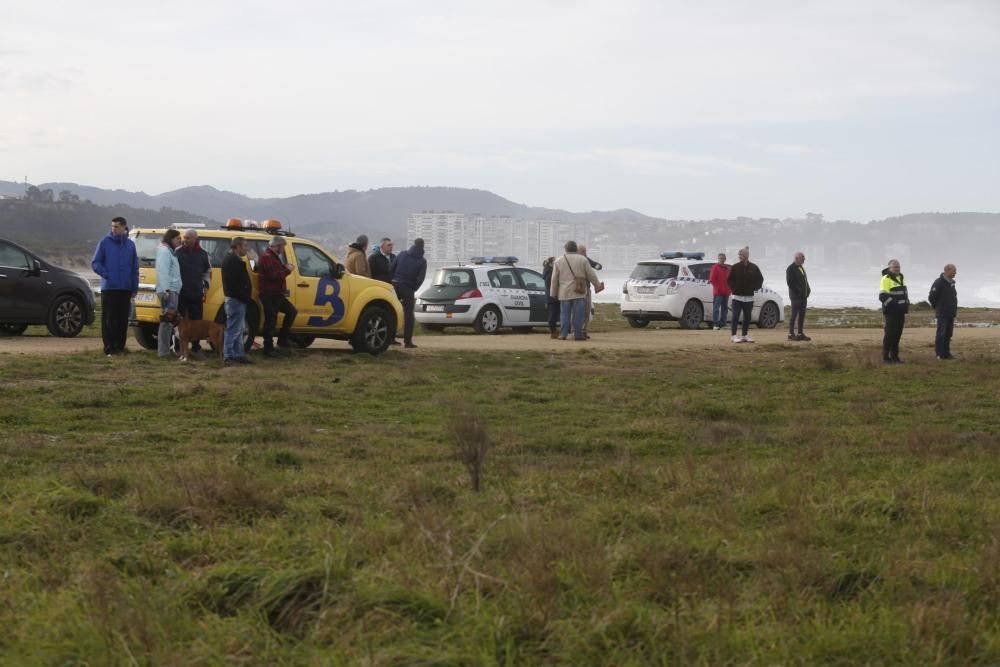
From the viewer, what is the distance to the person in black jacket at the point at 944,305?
18547 millimetres

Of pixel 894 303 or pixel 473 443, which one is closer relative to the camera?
pixel 473 443

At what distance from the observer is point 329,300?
17.5 meters

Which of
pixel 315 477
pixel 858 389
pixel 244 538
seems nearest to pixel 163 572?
pixel 244 538

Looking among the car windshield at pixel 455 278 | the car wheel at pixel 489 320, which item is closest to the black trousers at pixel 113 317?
the car windshield at pixel 455 278

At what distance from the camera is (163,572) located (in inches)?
222

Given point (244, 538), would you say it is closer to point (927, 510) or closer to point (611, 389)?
point (927, 510)

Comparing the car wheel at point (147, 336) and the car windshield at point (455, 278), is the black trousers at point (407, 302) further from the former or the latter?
the car windshield at point (455, 278)

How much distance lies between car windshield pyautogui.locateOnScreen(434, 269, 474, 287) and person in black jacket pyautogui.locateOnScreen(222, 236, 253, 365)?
8.78 m

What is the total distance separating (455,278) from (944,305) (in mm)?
9389

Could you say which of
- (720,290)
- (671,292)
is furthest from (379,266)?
(671,292)

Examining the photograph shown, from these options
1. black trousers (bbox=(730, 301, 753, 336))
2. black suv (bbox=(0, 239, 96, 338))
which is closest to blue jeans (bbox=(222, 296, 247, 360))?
black suv (bbox=(0, 239, 96, 338))

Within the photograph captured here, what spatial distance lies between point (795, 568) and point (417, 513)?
1.85 m

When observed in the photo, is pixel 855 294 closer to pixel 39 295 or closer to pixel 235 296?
pixel 39 295

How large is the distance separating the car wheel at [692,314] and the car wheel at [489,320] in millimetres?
4699
